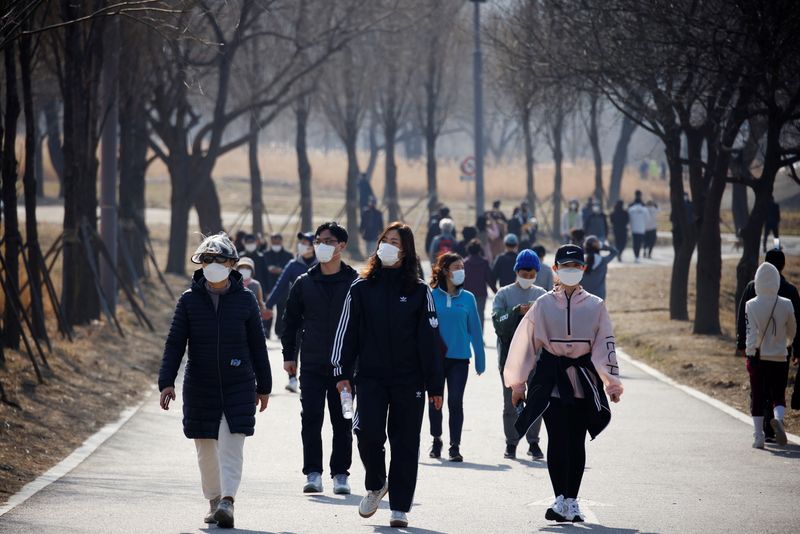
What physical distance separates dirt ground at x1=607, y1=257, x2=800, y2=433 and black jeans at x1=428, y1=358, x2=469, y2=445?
3.59 meters

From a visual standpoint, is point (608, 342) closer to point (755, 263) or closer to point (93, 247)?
point (755, 263)

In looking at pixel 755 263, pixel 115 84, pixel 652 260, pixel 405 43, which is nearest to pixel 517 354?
pixel 755 263

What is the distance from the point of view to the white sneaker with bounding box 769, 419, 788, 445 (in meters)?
11.8

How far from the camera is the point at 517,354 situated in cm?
874

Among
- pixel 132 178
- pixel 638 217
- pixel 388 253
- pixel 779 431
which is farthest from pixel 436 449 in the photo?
pixel 638 217

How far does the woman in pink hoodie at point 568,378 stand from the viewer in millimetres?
8477

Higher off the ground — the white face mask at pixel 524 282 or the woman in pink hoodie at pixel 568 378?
the white face mask at pixel 524 282

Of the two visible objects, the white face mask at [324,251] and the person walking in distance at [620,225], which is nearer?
the white face mask at [324,251]

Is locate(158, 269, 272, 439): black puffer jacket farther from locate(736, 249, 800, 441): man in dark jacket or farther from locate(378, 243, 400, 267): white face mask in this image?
locate(736, 249, 800, 441): man in dark jacket

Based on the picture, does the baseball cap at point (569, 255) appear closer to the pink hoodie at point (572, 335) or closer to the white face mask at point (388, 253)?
the pink hoodie at point (572, 335)

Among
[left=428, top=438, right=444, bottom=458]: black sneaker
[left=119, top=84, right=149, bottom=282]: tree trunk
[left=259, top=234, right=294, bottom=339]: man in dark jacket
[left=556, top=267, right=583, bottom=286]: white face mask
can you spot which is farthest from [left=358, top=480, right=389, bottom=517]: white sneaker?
[left=119, top=84, right=149, bottom=282]: tree trunk

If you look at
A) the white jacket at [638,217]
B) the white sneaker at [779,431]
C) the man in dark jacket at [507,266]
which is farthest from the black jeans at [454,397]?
the white jacket at [638,217]

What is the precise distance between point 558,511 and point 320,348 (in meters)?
2.22

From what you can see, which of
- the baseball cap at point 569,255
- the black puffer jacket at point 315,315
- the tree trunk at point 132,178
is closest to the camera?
the baseball cap at point 569,255
